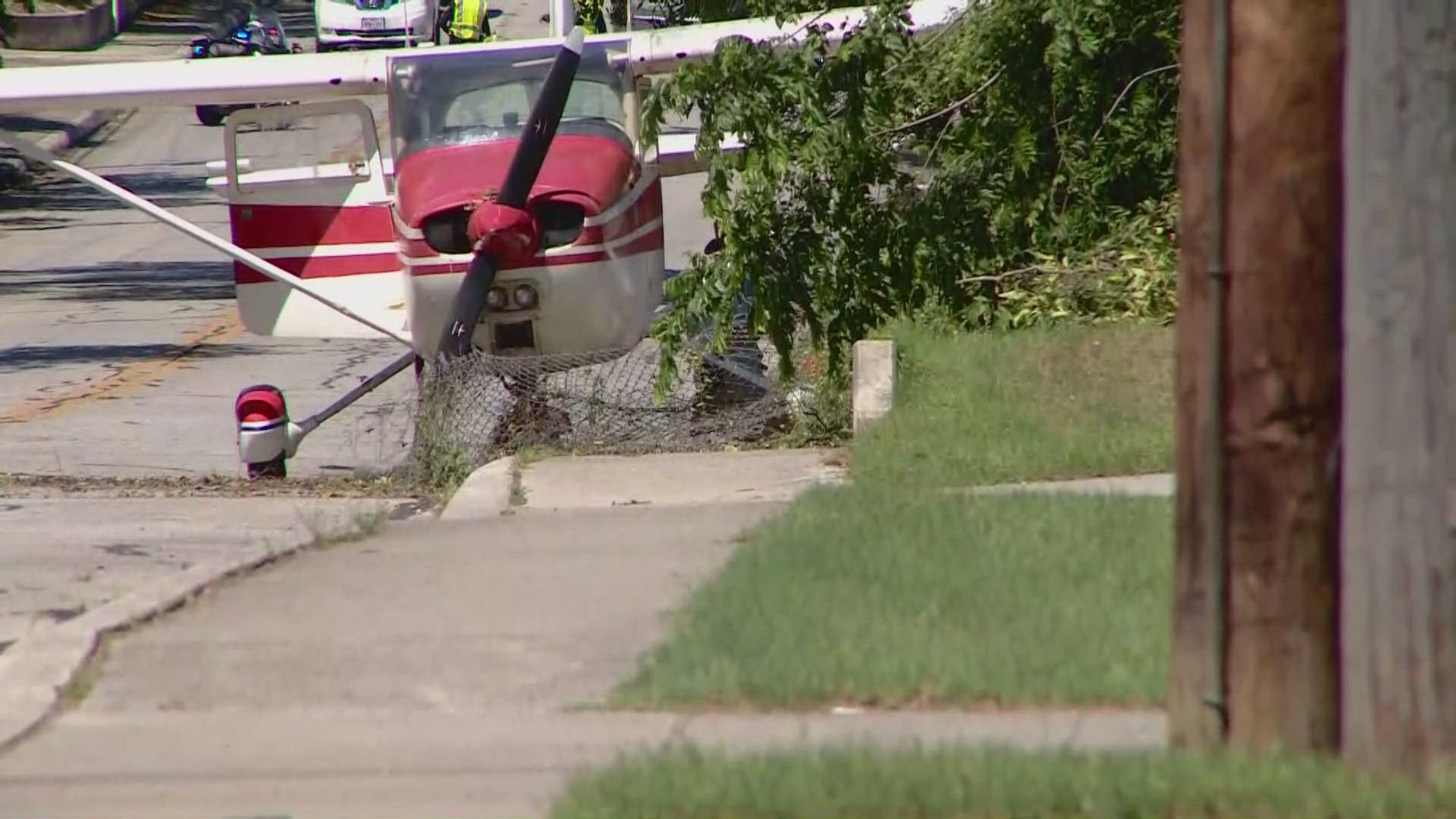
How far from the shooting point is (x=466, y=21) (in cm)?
3278

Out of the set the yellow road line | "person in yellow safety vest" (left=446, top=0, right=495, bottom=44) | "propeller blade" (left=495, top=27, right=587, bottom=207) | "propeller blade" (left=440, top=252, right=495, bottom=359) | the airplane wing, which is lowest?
the yellow road line

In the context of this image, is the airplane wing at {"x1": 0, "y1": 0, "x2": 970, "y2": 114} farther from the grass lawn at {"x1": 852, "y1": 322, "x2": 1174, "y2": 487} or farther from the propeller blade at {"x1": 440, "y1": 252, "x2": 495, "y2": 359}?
the grass lawn at {"x1": 852, "y1": 322, "x2": 1174, "y2": 487}

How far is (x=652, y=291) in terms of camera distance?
12977 mm

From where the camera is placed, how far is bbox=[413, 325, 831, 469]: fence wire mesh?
1116cm

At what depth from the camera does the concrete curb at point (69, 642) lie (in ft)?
20.3

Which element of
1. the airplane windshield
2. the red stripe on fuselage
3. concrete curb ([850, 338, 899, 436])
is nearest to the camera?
concrete curb ([850, 338, 899, 436])

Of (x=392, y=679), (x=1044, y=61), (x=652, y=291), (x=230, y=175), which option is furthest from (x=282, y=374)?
(x=392, y=679)

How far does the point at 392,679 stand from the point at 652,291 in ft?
22.4

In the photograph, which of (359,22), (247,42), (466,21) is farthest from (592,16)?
(247,42)

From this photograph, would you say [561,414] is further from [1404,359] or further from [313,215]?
[1404,359]

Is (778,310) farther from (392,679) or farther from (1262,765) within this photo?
(1262,765)

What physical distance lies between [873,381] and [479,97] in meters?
3.52

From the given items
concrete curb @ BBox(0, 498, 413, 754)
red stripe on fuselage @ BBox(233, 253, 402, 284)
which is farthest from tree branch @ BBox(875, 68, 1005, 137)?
concrete curb @ BBox(0, 498, 413, 754)

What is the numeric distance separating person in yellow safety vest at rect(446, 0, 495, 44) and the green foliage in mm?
20411
